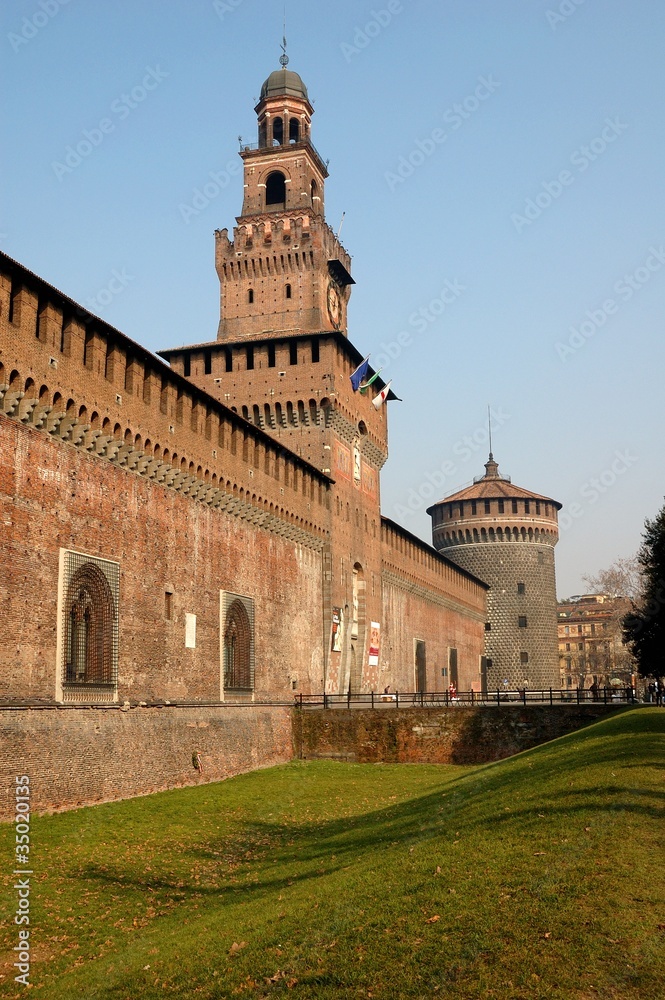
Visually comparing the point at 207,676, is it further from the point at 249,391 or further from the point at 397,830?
the point at 249,391

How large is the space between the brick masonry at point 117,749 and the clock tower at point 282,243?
19.0 m

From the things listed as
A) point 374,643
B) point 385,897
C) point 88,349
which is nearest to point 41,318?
point 88,349

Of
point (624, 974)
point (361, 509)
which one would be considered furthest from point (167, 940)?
point (361, 509)

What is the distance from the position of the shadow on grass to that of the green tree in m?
15.8

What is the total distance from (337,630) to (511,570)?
34876 mm

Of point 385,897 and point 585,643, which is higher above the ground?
point 585,643

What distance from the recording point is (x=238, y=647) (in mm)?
30703

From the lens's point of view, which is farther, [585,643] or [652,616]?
[585,643]

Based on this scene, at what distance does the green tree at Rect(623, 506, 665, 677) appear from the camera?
36.8m

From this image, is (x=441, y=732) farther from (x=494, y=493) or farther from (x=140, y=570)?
(x=494, y=493)

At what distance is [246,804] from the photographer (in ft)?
76.6

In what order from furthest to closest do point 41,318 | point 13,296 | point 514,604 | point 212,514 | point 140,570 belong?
point 514,604 < point 212,514 < point 140,570 < point 41,318 < point 13,296

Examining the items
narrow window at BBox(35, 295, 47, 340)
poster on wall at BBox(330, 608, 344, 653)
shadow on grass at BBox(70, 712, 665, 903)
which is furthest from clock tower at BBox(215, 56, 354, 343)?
shadow on grass at BBox(70, 712, 665, 903)

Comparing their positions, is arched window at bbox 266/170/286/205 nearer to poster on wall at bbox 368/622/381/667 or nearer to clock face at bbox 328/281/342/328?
clock face at bbox 328/281/342/328
